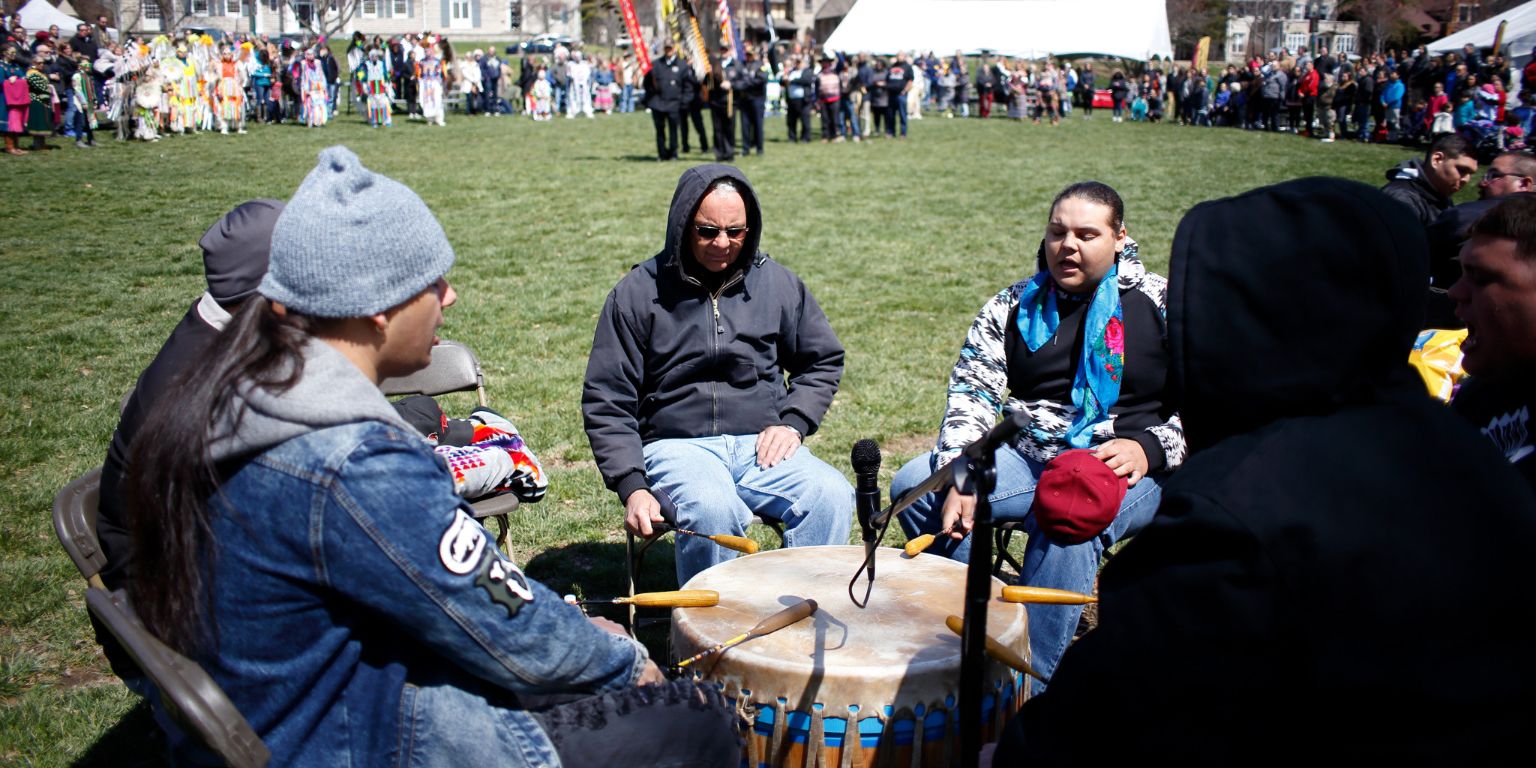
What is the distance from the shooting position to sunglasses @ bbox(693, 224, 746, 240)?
381 centimetres

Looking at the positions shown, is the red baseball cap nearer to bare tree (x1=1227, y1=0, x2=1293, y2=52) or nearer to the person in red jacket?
the person in red jacket

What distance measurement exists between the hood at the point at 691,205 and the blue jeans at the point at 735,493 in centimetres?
67

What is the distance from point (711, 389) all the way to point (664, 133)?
55.5 ft

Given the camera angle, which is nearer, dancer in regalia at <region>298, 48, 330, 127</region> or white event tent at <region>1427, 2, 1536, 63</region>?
white event tent at <region>1427, 2, 1536, 63</region>

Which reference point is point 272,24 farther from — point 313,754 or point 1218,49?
point 313,754

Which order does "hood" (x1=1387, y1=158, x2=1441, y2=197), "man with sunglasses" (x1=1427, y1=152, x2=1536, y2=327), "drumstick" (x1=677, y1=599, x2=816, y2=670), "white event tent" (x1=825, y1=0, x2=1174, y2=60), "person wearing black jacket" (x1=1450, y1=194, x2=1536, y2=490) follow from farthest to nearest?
"white event tent" (x1=825, y1=0, x2=1174, y2=60), "hood" (x1=1387, y1=158, x2=1441, y2=197), "man with sunglasses" (x1=1427, y1=152, x2=1536, y2=327), "person wearing black jacket" (x1=1450, y1=194, x2=1536, y2=490), "drumstick" (x1=677, y1=599, x2=816, y2=670)

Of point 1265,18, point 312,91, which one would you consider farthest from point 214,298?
point 1265,18

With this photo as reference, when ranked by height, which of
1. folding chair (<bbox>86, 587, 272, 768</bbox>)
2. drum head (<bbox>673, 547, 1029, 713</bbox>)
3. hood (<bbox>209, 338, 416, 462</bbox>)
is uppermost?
hood (<bbox>209, 338, 416, 462</bbox>)

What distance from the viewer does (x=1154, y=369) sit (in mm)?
3799

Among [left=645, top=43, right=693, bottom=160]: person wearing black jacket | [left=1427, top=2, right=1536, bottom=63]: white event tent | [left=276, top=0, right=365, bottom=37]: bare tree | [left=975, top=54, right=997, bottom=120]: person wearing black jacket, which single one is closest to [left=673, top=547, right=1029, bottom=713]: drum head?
[left=645, top=43, right=693, bottom=160]: person wearing black jacket

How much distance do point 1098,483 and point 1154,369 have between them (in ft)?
5.89

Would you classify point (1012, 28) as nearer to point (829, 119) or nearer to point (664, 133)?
point (829, 119)

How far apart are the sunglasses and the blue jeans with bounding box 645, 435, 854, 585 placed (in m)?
0.72

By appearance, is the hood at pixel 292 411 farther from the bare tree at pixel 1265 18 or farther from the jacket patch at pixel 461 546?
the bare tree at pixel 1265 18
